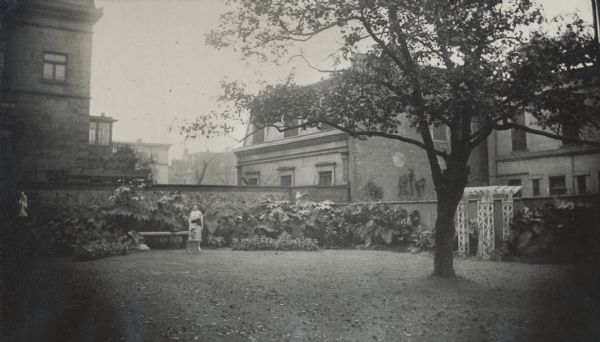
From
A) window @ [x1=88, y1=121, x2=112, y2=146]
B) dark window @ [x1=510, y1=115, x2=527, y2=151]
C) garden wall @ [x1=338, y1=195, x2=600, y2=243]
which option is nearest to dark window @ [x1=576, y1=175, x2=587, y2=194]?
dark window @ [x1=510, y1=115, x2=527, y2=151]

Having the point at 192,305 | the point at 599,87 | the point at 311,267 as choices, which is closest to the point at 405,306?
the point at 192,305

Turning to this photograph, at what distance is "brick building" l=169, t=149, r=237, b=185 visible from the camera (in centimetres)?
6066

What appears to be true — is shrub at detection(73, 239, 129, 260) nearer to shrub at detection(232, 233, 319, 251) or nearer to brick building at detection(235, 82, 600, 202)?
shrub at detection(232, 233, 319, 251)

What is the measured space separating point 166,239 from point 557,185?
20558mm

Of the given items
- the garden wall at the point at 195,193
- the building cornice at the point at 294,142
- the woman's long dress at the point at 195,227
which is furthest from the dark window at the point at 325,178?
the woman's long dress at the point at 195,227

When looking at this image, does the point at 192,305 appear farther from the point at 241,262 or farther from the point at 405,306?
the point at 241,262

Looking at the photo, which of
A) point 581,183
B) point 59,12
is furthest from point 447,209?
point 581,183

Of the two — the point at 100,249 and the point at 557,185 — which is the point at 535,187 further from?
the point at 100,249

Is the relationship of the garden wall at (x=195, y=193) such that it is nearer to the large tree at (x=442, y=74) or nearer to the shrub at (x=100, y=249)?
the shrub at (x=100, y=249)

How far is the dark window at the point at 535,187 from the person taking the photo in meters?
24.7

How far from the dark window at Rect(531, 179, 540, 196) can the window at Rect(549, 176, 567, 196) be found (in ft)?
2.45

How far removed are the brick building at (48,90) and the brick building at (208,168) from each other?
37.2 m

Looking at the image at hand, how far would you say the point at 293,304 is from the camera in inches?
267

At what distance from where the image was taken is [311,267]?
10.8m
